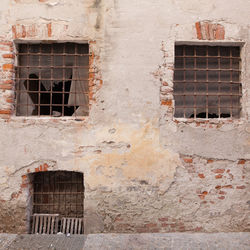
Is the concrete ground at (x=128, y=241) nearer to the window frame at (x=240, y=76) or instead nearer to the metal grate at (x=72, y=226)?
the metal grate at (x=72, y=226)

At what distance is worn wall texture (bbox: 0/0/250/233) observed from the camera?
12.6ft

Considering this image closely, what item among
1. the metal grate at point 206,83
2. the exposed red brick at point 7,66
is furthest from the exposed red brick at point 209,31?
the exposed red brick at point 7,66

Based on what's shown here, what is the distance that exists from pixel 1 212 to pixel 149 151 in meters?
2.41

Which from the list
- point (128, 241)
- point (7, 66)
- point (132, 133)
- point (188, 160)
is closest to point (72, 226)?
point (128, 241)

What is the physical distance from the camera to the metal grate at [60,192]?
165 inches

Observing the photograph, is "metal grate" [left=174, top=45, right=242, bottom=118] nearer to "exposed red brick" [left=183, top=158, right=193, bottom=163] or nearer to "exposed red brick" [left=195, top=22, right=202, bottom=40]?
"exposed red brick" [left=195, top=22, right=202, bottom=40]

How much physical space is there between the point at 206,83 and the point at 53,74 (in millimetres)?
2477

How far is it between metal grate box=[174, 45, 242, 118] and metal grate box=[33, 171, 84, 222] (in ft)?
6.72

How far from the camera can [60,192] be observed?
421cm

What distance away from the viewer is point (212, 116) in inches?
165

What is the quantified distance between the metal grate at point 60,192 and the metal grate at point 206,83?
6.72ft

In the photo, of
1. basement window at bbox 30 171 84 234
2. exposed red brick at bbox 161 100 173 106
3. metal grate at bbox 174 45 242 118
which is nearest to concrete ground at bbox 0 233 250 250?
basement window at bbox 30 171 84 234

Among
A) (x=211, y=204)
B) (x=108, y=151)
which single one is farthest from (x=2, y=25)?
(x=211, y=204)

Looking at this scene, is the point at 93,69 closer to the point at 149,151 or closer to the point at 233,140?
the point at 149,151
